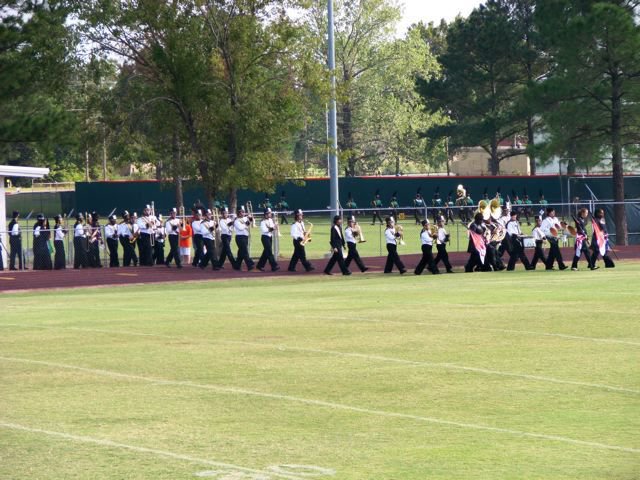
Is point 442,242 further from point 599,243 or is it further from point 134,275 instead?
point 134,275

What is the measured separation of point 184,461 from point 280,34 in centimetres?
3057

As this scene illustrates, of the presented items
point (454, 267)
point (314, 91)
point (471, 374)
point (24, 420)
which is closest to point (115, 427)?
point (24, 420)

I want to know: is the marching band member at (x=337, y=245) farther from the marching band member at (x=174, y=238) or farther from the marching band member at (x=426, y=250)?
the marching band member at (x=174, y=238)

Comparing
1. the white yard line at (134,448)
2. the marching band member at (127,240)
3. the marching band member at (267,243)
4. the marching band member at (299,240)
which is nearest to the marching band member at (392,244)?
the marching band member at (299,240)

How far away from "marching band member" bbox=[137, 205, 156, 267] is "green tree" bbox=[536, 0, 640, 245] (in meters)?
15.8

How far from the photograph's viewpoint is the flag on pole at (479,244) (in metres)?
32.5

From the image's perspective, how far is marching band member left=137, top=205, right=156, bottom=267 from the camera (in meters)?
Result: 38.9

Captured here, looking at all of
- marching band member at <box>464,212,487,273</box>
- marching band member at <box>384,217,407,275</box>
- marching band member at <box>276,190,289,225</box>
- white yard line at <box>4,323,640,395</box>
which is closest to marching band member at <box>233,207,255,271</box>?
marching band member at <box>384,217,407,275</box>

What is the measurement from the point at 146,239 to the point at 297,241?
23.8 feet

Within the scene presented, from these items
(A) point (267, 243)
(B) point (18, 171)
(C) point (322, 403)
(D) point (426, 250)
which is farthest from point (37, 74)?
(C) point (322, 403)

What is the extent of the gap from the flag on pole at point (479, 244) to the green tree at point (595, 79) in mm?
11532

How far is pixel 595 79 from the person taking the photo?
1750 inches

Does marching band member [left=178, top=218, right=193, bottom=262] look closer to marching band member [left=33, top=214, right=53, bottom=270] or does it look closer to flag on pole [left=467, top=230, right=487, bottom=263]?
marching band member [left=33, top=214, right=53, bottom=270]

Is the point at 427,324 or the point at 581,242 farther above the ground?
the point at 581,242
